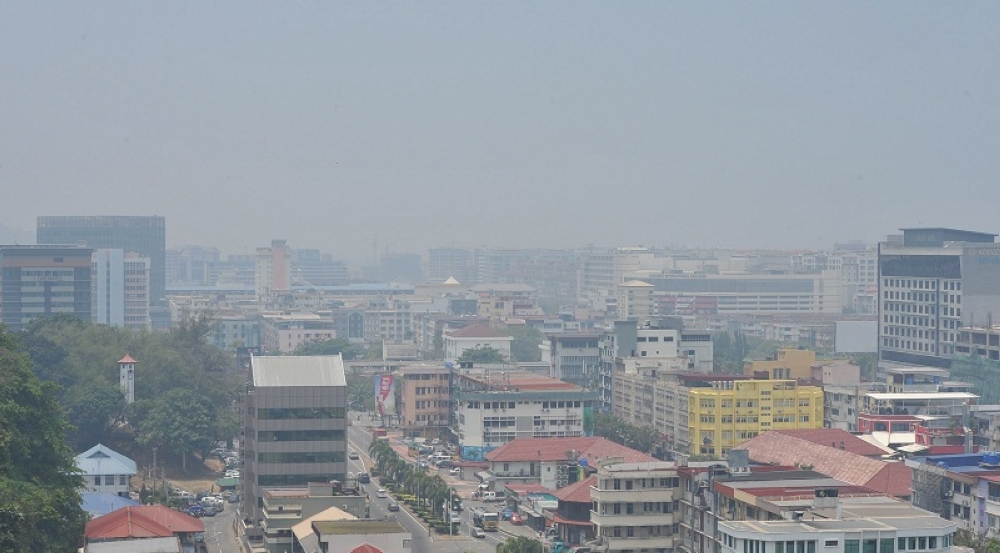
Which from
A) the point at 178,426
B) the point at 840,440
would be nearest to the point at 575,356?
the point at 178,426

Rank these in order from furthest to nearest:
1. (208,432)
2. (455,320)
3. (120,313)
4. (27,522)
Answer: (120,313) → (455,320) → (208,432) → (27,522)

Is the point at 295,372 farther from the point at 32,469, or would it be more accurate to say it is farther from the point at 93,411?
the point at 93,411

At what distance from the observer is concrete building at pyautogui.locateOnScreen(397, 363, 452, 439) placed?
180 feet

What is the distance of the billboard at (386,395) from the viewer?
201 ft

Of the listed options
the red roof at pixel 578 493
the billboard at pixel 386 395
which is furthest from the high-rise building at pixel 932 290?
the red roof at pixel 578 493

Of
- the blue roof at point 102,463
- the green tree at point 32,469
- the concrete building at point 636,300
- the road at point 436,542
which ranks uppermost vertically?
the concrete building at point 636,300

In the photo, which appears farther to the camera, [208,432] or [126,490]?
[208,432]

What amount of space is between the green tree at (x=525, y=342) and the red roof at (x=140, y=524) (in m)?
47.2

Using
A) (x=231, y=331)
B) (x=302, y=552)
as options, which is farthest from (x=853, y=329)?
(x=302, y=552)

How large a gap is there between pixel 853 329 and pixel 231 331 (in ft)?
110

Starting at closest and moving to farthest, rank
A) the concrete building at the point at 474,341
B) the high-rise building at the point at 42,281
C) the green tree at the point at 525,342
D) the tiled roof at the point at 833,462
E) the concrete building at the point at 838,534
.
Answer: the concrete building at the point at 838,534 < the tiled roof at the point at 833,462 < the concrete building at the point at 474,341 < the high-rise building at the point at 42,281 < the green tree at the point at 525,342

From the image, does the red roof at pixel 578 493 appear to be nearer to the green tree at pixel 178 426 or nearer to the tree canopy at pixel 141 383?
the tree canopy at pixel 141 383

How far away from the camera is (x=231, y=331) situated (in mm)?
91500

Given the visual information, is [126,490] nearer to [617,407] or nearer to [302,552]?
[302,552]
